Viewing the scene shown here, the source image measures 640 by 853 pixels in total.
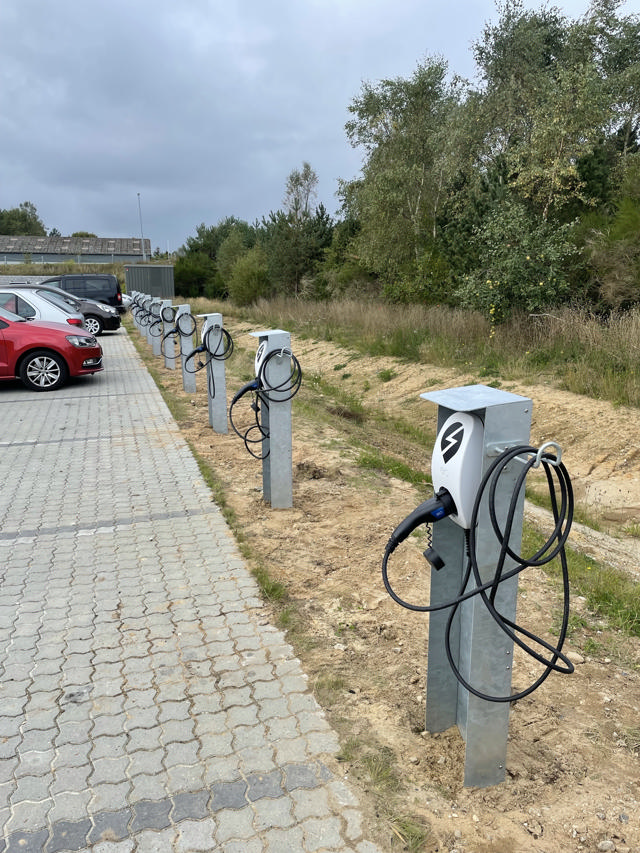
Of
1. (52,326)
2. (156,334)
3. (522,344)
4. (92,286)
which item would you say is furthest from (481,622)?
(92,286)

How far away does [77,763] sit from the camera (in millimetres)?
2592

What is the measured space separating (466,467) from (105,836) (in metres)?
1.84

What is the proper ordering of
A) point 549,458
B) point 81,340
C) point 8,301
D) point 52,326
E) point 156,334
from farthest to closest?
point 156,334 → point 8,301 → point 81,340 → point 52,326 → point 549,458

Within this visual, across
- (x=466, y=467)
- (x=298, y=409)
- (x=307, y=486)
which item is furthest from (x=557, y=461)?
(x=298, y=409)

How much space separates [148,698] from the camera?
3006 millimetres

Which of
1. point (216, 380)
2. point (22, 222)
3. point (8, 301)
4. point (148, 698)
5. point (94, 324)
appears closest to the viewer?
point (148, 698)

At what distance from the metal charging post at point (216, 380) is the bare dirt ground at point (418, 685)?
1.40 metres

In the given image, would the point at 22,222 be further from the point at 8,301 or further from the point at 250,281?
the point at 8,301

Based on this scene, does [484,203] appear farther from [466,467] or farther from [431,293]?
[466,467]

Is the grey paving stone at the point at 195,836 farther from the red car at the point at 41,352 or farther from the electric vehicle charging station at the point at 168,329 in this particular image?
the electric vehicle charging station at the point at 168,329

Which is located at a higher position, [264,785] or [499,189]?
[499,189]

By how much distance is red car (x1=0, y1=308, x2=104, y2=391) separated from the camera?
1126 cm

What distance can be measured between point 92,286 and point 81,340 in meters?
14.5

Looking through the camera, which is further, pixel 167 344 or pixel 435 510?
pixel 167 344
